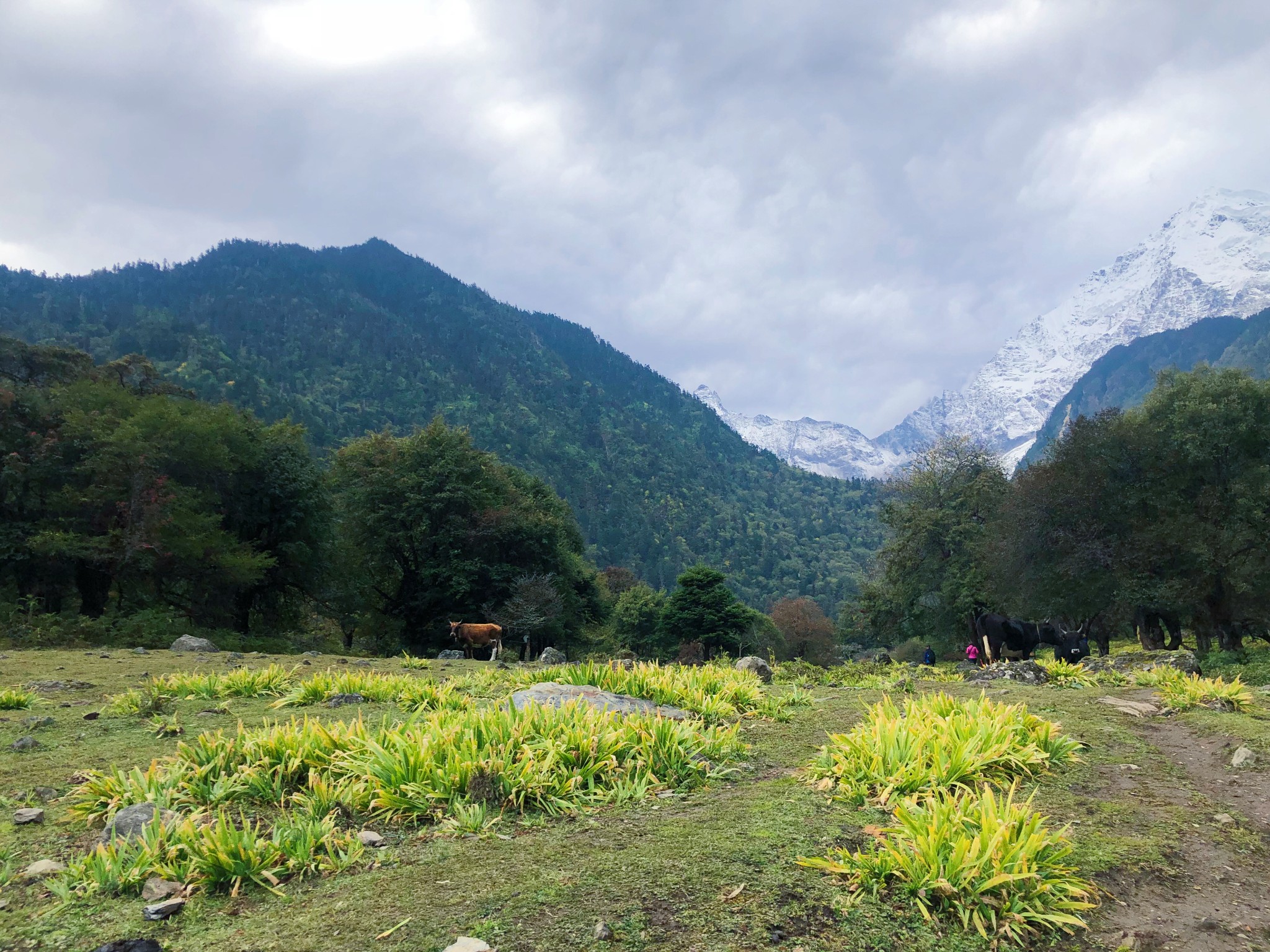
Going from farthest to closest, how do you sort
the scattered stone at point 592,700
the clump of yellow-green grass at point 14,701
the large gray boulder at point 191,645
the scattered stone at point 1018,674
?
the large gray boulder at point 191,645 → the scattered stone at point 1018,674 → the clump of yellow-green grass at point 14,701 → the scattered stone at point 592,700

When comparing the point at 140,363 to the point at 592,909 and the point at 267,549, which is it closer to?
the point at 267,549

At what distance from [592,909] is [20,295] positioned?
21833cm

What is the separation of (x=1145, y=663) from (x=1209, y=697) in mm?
9227

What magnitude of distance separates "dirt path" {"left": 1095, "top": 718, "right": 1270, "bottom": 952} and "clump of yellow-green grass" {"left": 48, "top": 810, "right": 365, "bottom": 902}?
3816 mm

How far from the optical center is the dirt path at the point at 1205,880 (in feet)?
10.0

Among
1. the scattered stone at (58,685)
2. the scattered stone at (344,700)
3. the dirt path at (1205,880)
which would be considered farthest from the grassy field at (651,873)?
the scattered stone at (58,685)

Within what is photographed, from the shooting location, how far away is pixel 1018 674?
493 inches

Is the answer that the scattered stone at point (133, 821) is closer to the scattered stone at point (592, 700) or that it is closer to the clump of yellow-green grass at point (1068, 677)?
the scattered stone at point (592, 700)

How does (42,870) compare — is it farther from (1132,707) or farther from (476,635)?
(476,635)

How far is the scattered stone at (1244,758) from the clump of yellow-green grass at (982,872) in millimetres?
3414

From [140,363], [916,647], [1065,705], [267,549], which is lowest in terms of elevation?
[916,647]

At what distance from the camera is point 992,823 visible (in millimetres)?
3385

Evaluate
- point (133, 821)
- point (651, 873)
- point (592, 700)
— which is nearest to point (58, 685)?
point (133, 821)

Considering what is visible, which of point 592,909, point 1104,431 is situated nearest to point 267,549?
point 592,909
